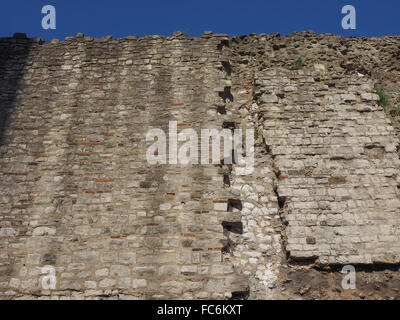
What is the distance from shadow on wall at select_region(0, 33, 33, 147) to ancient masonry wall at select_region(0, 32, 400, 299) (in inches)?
1.0

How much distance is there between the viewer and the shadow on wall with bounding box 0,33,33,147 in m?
6.16

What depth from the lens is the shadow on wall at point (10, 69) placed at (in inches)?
243

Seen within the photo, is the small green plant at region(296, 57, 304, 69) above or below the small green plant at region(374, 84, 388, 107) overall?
above

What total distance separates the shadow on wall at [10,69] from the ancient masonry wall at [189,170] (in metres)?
0.03

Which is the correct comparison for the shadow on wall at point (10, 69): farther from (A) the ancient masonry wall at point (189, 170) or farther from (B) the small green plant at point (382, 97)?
(B) the small green plant at point (382, 97)

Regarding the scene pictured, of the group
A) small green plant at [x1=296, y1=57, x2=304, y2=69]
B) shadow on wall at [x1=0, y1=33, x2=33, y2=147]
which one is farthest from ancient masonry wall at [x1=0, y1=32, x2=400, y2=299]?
small green plant at [x1=296, y1=57, x2=304, y2=69]

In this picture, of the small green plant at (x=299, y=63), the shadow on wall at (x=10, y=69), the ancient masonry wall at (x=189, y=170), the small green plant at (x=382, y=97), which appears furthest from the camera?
the small green plant at (x=299, y=63)

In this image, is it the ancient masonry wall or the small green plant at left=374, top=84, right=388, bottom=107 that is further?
the small green plant at left=374, top=84, right=388, bottom=107

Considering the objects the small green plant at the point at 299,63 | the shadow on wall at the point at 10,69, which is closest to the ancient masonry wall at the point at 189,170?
the shadow on wall at the point at 10,69

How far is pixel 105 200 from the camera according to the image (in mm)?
5199

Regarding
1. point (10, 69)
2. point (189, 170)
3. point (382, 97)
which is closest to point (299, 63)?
point (382, 97)

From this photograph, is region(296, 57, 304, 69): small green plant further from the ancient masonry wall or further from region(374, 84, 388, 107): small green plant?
region(374, 84, 388, 107): small green plant
